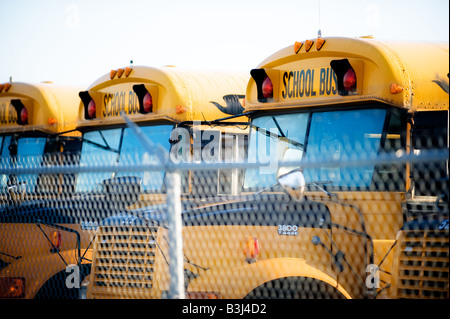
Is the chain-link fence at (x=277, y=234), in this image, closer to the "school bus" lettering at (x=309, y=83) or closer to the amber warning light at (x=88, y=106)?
the "school bus" lettering at (x=309, y=83)

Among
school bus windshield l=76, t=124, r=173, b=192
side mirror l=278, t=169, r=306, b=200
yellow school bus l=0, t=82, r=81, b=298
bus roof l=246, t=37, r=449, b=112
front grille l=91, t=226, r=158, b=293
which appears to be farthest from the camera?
yellow school bus l=0, t=82, r=81, b=298

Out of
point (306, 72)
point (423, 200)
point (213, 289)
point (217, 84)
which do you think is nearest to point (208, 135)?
point (217, 84)

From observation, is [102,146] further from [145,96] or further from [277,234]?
[277,234]

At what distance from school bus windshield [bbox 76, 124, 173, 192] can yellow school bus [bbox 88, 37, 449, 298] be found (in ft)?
3.23

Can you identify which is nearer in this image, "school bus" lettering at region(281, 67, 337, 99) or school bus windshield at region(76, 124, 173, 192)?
"school bus" lettering at region(281, 67, 337, 99)

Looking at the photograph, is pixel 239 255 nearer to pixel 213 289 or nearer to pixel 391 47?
pixel 213 289

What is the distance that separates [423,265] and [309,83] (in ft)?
5.23

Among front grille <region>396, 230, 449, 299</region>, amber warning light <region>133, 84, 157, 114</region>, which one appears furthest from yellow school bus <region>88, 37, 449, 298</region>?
amber warning light <region>133, 84, 157, 114</region>

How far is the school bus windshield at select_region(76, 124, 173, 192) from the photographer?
5.38m

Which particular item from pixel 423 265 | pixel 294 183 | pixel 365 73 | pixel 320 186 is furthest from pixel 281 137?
pixel 423 265

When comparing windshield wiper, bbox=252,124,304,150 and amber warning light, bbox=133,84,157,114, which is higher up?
amber warning light, bbox=133,84,157,114

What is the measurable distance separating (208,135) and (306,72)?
1.35 m

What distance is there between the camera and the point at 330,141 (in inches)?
162

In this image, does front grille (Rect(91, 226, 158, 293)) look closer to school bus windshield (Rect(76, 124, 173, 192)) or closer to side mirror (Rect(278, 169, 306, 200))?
school bus windshield (Rect(76, 124, 173, 192))
